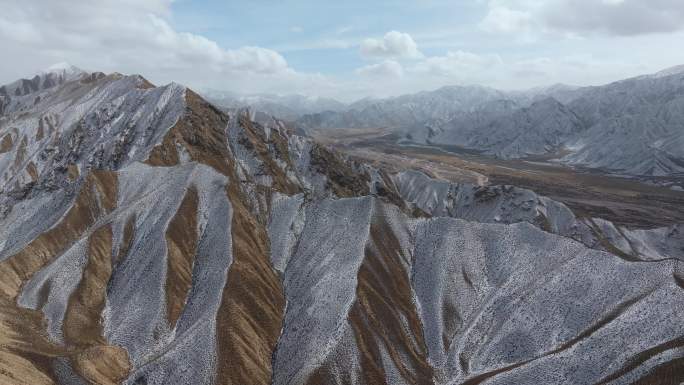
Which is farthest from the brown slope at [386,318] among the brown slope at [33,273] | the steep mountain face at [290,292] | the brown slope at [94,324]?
the brown slope at [33,273]

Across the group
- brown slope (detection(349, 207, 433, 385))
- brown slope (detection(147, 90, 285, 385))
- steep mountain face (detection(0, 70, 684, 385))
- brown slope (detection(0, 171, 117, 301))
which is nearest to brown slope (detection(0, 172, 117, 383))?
brown slope (detection(0, 171, 117, 301))

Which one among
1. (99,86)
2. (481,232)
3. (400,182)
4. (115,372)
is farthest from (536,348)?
(99,86)

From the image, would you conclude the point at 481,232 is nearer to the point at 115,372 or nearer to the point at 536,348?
the point at 536,348

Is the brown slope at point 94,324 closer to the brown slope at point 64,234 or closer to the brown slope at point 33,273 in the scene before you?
the brown slope at point 33,273

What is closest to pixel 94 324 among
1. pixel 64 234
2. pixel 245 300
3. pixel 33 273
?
pixel 33 273

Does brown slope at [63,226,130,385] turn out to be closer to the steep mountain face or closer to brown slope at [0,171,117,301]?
the steep mountain face

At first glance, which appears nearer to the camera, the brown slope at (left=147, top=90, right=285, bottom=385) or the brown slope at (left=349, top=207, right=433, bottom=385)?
the brown slope at (left=147, top=90, right=285, bottom=385)

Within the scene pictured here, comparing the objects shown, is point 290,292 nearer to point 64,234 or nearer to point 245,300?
point 245,300

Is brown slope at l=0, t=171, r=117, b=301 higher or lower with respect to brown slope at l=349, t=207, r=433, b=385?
higher
